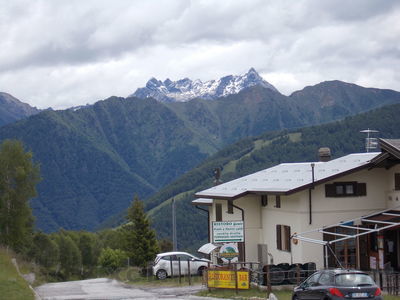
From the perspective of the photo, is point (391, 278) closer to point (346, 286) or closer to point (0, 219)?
point (346, 286)

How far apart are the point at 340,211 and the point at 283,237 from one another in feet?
10.9

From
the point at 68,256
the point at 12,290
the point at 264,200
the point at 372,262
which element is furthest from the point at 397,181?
the point at 68,256

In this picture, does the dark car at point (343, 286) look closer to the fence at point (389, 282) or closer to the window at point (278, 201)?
the fence at point (389, 282)

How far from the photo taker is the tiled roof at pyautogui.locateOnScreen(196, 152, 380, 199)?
31.7 meters

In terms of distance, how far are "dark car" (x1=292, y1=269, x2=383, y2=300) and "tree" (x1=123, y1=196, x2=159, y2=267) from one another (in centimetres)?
3909

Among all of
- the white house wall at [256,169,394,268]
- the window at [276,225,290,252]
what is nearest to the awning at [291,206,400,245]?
the white house wall at [256,169,394,268]

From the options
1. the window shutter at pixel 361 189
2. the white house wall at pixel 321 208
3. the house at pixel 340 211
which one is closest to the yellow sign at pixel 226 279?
the house at pixel 340 211

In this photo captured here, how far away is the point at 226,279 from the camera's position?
2730cm

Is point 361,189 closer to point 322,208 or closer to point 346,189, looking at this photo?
point 346,189

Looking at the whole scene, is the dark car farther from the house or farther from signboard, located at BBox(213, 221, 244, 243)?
the house

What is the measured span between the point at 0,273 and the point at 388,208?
17.8 metres


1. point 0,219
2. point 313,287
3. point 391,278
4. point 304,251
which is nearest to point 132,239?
point 0,219

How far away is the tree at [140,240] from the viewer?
5794cm

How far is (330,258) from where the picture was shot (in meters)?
30.8
